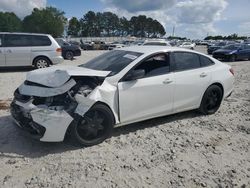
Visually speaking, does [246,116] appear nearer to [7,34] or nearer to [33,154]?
[33,154]

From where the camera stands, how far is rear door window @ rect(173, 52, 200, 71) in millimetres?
5684

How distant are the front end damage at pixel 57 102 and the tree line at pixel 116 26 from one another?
111860 millimetres

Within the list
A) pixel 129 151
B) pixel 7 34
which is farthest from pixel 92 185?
pixel 7 34

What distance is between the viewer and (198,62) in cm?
613

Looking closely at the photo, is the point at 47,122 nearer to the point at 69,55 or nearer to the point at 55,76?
the point at 55,76

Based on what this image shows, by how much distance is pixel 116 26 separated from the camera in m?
126

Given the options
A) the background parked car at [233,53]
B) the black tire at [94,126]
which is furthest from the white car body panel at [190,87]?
the background parked car at [233,53]

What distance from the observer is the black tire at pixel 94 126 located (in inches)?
175

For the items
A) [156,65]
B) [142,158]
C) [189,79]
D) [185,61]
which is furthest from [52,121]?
[185,61]

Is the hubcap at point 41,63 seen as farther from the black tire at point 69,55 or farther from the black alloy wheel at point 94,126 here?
the black alloy wheel at point 94,126

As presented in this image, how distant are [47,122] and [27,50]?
9.44m

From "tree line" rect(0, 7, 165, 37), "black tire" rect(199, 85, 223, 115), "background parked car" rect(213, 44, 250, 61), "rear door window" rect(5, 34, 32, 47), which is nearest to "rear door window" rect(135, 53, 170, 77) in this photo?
"black tire" rect(199, 85, 223, 115)

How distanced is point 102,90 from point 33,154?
1387mm

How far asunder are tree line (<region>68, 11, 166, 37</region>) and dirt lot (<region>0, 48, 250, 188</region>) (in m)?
112
